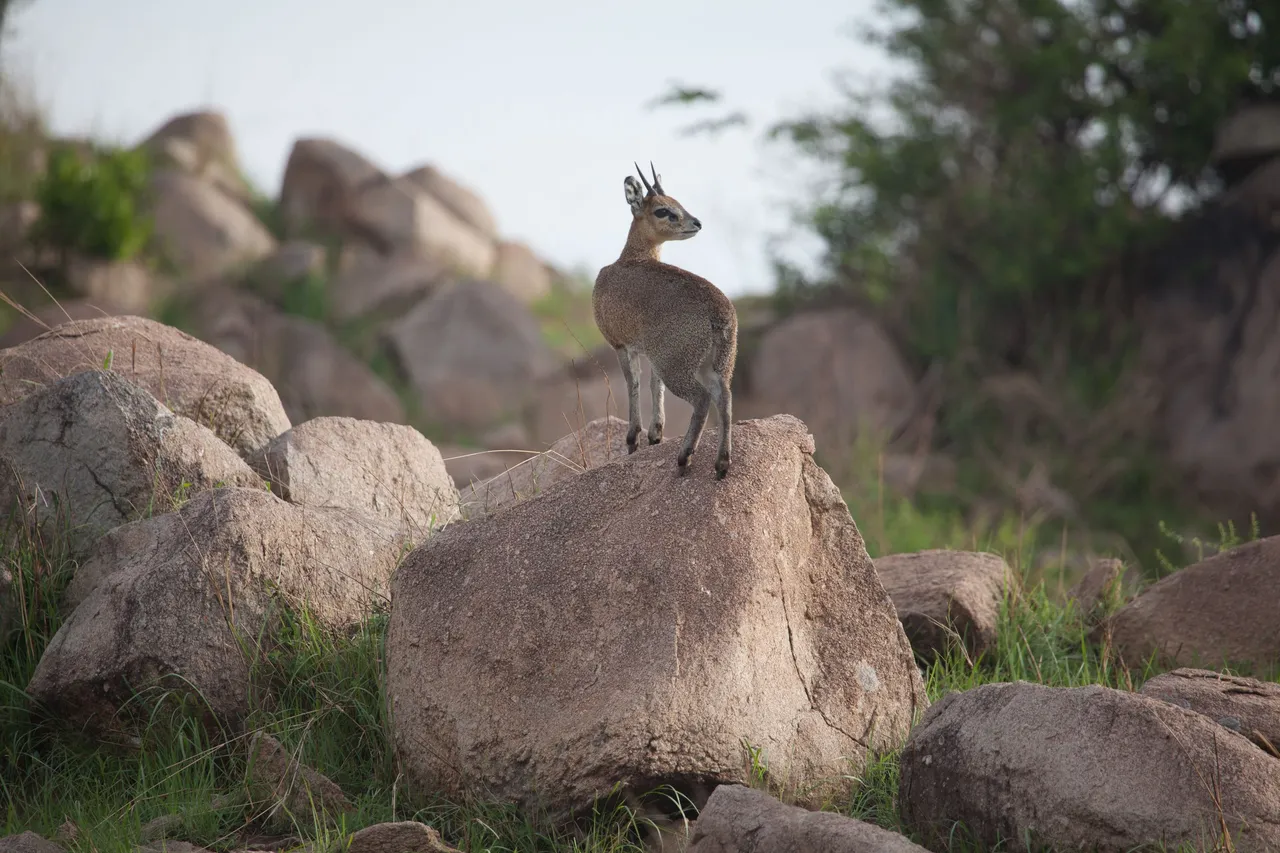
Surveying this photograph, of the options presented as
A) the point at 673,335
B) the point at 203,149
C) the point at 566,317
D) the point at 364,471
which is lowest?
the point at 566,317

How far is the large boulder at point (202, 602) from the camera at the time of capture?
5.61 metres

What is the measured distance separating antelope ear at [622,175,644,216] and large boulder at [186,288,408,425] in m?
12.7

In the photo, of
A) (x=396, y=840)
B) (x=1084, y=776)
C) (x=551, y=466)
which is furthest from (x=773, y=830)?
(x=551, y=466)

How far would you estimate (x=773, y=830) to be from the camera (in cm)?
427

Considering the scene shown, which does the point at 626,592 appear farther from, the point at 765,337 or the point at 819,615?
the point at 765,337

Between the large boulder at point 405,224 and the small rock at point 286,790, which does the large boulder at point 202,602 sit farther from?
the large boulder at point 405,224

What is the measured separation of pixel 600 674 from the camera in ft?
16.3

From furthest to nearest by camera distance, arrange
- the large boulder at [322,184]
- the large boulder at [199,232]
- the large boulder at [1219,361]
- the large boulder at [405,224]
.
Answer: the large boulder at [322,184], the large boulder at [405,224], the large boulder at [199,232], the large boulder at [1219,361]

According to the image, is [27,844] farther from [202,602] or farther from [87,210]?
[87,210]

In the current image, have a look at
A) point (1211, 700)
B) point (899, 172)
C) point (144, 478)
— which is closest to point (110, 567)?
point (144, 478)

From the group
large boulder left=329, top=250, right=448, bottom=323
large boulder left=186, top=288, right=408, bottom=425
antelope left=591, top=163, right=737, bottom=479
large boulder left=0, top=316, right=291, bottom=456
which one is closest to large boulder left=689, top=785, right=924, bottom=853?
antelope left=591, top=163, right=737, bottom=479

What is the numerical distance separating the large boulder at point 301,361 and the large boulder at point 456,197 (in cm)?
520

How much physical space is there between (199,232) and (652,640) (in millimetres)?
18834

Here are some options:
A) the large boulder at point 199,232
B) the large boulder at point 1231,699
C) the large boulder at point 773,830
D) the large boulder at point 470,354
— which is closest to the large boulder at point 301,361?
the large boulder at point 470,354
